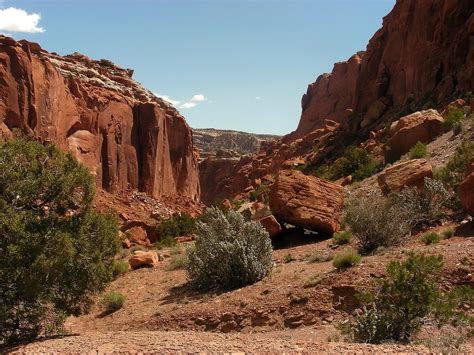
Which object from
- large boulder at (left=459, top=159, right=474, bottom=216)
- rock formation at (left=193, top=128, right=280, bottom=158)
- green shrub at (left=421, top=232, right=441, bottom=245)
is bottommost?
green shrub at (left=421, top=232, right=441, bottom=245)

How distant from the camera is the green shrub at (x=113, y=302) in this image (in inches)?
547

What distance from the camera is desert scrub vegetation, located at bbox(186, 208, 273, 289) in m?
13.2

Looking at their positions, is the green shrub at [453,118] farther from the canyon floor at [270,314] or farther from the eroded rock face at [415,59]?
the canyon floor at [270,314]

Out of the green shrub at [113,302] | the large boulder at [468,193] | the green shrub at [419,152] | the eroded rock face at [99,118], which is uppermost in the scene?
the eroded rock face at [99,118]

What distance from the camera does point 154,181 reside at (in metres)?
45.7

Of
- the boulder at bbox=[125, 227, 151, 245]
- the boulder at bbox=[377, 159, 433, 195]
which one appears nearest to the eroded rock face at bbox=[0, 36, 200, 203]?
the boulder at bbox=[125, 227, 151, 245]

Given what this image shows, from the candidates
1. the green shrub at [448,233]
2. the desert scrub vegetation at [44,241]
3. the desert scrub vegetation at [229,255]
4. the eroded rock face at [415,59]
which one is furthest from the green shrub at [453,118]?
the desert scrub vegetation at [44,241]

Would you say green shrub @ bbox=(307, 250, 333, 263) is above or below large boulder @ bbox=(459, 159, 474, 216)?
below

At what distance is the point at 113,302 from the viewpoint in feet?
45.5

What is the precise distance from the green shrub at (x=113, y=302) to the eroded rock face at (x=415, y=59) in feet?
82.3

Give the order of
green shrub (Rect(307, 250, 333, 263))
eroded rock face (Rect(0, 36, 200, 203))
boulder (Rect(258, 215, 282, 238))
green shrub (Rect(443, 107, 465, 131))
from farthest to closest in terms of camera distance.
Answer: eroded rock face (Rect(0, 36, 200, 203)) < green shrub (Rect(443, 107, 465, 131)) < boulder (Rect(258, 215, 282, 238)) < green shrub (Rect(307, 250, 333, 263))

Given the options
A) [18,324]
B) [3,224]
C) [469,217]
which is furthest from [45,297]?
[469,217]

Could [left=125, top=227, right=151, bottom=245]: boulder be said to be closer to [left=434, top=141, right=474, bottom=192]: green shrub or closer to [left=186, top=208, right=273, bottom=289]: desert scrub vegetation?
[left=186, top=208, right=273, bottom=289]: desert scrub vegetation

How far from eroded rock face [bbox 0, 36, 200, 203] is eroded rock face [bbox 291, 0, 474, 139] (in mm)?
18123
